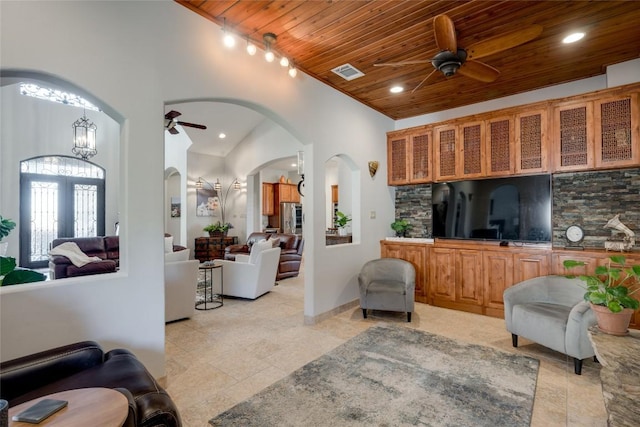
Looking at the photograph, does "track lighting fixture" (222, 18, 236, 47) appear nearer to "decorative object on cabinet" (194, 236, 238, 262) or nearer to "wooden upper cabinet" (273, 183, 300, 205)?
"decorative object on cabinet" (194, 236, 238, 262)

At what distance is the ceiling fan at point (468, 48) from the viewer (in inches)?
90.2

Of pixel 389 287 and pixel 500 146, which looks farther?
pixel 500 146

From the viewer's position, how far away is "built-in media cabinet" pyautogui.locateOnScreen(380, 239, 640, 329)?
3.62m

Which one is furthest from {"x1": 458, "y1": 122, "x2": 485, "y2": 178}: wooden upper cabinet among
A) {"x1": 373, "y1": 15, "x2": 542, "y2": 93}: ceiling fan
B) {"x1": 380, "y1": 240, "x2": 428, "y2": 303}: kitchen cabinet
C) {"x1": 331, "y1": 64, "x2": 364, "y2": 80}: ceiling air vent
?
{"x1": 331, "y1": 64, "x2": 364, "y2": 80}: ceiling air vent

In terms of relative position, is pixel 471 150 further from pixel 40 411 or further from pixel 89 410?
pixel 40 411

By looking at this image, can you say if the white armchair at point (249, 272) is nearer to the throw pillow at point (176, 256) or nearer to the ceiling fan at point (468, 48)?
the throw pillow at point (176, 256)

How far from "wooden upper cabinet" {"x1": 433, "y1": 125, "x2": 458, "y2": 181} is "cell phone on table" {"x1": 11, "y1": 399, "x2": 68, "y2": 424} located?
4775 mm

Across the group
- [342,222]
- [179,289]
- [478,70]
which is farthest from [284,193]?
[478,70]

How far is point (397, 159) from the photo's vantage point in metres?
5.14

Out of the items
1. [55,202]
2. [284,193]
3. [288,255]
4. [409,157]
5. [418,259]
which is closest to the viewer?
[418,259]

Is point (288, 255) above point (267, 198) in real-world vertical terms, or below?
below

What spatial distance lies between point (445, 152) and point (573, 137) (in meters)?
1.53

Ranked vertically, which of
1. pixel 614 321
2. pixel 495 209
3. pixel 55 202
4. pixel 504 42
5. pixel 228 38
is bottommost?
pixel 614 321

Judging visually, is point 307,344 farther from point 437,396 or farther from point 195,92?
point 195,92
